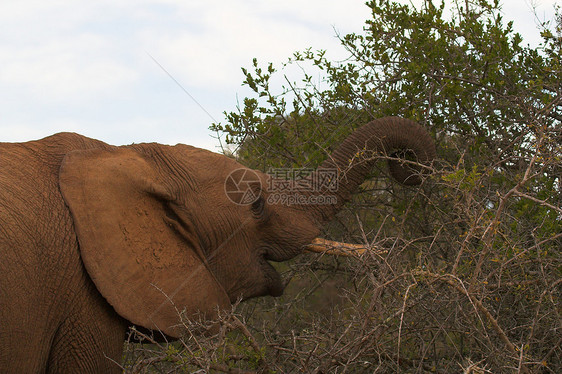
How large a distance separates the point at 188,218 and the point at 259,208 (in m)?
0.54

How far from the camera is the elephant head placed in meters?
3.67

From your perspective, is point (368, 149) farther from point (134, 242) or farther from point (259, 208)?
point (134, 242)

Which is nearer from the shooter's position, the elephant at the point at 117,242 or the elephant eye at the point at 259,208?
the elephant at the point at 117,242

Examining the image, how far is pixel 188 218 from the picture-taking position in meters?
4.14

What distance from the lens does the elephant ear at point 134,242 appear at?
11.9ft

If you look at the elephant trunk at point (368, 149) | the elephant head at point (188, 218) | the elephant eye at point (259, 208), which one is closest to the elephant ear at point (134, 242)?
the elephant head at point (188, 218)

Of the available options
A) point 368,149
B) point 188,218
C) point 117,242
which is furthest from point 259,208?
point 117,242

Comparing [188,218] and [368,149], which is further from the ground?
[368,149]

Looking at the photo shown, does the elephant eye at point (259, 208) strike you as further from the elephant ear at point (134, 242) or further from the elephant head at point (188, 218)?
the elephant ear at point (134, 242)

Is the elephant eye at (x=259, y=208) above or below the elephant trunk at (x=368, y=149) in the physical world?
below

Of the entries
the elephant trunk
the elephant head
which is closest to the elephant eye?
the elephant head

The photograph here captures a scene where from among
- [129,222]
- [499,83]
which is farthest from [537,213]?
[129,222]

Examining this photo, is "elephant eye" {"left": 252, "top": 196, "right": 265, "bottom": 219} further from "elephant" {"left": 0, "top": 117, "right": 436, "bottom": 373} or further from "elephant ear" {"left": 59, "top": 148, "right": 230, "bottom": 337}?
"elephant ear" {"left": 59, "top": 148, "right": 230, "bottom": 337}

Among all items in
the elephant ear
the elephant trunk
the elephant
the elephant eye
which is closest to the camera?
the elephant
